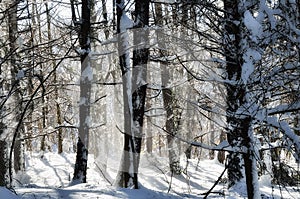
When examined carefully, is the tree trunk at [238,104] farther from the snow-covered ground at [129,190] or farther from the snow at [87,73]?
the snow at [87,73]

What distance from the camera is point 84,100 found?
1006 centimetres

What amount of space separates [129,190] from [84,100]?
167 inches

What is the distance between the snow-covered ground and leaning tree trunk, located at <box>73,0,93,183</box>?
0.62 m

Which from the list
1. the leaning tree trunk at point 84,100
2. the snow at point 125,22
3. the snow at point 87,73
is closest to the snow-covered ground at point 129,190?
the leaning tree trunk at point 84,100

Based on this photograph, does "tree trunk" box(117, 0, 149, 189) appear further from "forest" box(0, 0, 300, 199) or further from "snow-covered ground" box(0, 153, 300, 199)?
"snow-covered ground" box(0, 153, 300, 199)

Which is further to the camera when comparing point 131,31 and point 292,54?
point 131,31

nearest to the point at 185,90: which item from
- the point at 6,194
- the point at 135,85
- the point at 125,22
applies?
the point at 135,85

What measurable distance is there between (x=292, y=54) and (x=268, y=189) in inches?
250

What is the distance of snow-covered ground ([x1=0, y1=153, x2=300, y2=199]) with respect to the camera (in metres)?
5.84

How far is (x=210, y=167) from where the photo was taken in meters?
A: 16.1

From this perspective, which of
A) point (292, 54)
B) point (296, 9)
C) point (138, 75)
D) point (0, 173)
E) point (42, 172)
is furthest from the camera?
point (42, 172)

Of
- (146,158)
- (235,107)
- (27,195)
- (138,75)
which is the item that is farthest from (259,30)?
(146,158)

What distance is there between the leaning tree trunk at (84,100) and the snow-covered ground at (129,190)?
0.62 m

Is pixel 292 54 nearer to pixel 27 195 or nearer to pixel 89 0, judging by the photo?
pixel 27 195
